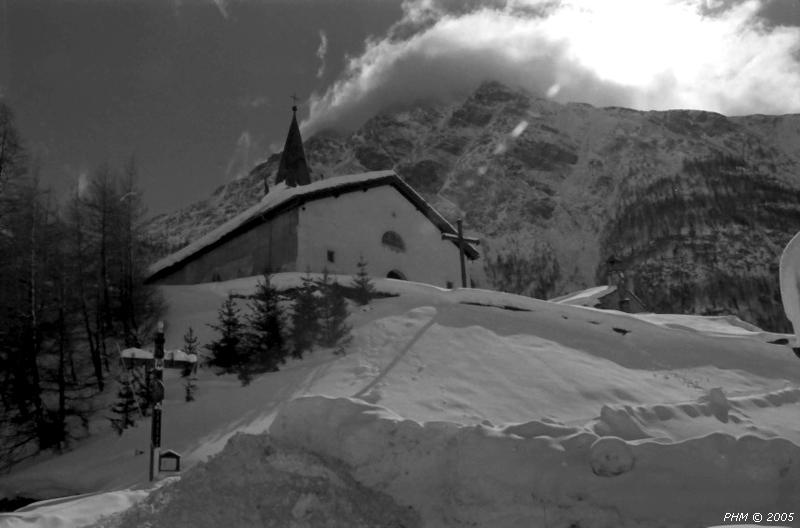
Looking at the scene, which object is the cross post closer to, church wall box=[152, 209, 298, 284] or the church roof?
church wall box=[152, 209, 298, 284]

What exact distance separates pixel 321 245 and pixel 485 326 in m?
9.03

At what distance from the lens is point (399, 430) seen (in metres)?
9.44

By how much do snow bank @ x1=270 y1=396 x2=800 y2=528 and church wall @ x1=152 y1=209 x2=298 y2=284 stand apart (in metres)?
16.3

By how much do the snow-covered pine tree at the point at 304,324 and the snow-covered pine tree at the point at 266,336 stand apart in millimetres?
313

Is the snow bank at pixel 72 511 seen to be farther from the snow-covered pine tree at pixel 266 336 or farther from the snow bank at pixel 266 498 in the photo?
the snow-covered pine tree at pixel 266 336

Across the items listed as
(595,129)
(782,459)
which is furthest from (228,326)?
(595,129)

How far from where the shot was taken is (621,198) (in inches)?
5846

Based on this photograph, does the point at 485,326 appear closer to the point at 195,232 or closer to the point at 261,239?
the point at 261,239

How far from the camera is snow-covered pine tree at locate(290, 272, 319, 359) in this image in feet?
57.6

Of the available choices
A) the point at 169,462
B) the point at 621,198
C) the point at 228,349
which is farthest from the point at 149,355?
the point at 621,198

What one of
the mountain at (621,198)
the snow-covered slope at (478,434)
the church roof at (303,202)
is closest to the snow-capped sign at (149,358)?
the snow-covered slope at (478,434)

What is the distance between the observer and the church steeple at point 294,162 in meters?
42.0

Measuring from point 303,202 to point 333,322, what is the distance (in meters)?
9.06

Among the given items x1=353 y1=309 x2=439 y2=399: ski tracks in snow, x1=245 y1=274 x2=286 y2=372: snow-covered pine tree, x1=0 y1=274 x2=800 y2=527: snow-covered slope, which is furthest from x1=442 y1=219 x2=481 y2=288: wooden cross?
x1=245 y1=274 x2=286 y2=372: snow-covered pine tree
